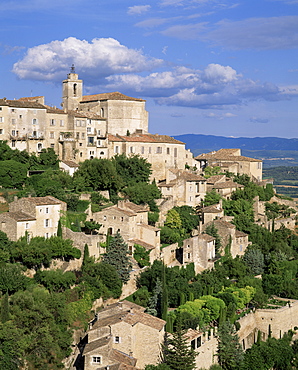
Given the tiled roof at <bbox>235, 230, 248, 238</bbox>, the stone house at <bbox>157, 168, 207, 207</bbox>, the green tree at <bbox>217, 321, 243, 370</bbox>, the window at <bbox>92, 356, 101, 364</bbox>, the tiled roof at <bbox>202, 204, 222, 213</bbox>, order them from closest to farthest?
the window at <bbox>92, 356, 101, 364</bbox> → the green tree at <bbox>217, 321, 243, 370</bbox> → the tiled roof at <bbox>235, 230, 248, 238</bbox> → the tiled roof at <bbox>202, 204, 222, 213</bbox> → the stone house at <bbox>157, 168, 207, 207</bbox>

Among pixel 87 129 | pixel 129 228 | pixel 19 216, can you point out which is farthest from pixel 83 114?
pixel 19 216

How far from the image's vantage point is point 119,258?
142ft

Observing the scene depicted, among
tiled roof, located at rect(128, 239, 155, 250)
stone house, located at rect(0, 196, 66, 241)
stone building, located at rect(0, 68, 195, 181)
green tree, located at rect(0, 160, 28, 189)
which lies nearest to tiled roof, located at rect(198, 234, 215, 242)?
tiled roof, located at rect(128, 239, 155, 250)

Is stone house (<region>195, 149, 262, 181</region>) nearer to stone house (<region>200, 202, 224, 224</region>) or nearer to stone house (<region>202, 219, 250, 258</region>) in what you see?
stone house (<region>200, 202, 224, 224</region>)

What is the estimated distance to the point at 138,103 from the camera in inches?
2601

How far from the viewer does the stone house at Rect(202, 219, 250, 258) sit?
52.1 metres

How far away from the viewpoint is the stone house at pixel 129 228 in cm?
4609

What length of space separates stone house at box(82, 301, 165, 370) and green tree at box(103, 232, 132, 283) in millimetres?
6594

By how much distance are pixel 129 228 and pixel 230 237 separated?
32.8ft

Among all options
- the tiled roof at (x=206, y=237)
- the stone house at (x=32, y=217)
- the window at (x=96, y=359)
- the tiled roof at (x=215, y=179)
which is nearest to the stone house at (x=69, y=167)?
the stone house at (x=32, y=217)

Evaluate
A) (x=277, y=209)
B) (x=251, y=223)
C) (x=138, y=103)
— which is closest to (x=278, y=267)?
(x=251, y=223)

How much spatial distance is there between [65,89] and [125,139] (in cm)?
1054

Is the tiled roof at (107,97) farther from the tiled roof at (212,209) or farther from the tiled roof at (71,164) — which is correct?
the tiled roof at (212,209)

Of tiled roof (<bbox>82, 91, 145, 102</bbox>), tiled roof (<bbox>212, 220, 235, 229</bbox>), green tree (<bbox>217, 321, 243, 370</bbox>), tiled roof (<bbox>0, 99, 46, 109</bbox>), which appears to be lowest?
green tree (<bbox>217, 321, 243, 370</bbox>)
